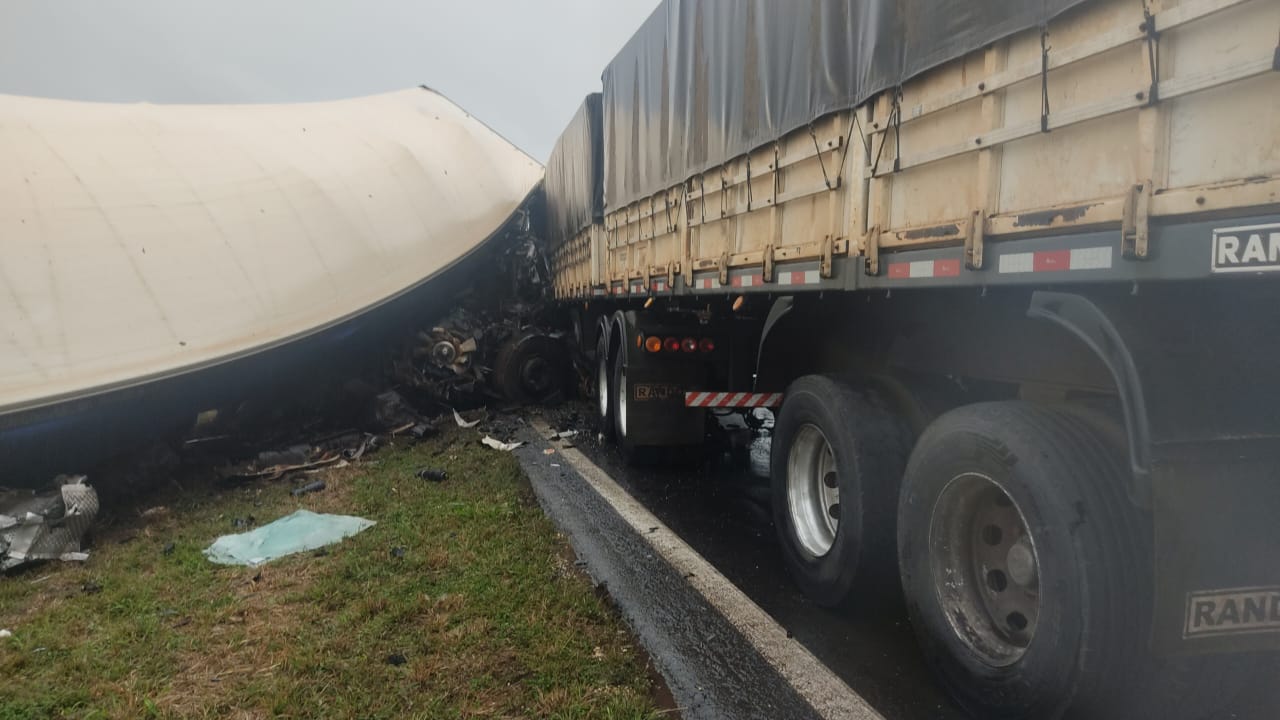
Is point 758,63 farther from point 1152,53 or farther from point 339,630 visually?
point 339,630

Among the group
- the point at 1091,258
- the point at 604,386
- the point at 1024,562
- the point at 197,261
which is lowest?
the point at 1024,562

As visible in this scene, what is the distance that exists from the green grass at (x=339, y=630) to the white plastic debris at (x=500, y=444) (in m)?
2.45

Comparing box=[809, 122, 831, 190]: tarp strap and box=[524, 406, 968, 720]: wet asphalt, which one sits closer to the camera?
box=[524, 406, 968, 720]: wet asphalt

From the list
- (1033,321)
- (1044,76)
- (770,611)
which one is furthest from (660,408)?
(1044,76)

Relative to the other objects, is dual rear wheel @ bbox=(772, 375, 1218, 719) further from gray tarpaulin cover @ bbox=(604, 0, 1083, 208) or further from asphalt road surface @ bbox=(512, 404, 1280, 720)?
gray tarpaulin cover @ bbox=(604, 0, 1083, 208)

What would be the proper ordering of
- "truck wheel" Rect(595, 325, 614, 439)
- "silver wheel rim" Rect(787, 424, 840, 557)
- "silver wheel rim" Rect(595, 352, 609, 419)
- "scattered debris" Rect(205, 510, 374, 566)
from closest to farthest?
"silver wheel rim" Rect(787, 424, 840, 557) < "scattered debris" Rect(205, 510, 374, 566) < "truck wheel" Rect(595, 325, 614, 439) < "silver wheel rim" Rect(595, 352, 609, 419)

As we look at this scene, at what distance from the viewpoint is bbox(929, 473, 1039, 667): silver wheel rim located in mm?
2621

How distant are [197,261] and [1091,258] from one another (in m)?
8.82

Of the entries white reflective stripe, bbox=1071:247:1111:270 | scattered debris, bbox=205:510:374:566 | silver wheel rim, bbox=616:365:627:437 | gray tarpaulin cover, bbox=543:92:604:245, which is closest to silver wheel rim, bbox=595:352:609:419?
silver wheel rim, bbox=616:365:627:437

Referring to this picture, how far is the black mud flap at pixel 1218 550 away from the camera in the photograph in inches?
80.9

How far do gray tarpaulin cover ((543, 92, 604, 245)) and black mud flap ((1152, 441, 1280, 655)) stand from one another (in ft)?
23.9

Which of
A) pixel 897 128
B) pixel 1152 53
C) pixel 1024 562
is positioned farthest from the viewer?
pixel 897 128

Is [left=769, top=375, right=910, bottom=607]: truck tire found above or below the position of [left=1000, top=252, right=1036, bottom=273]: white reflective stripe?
below

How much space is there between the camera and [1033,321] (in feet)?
9.14
